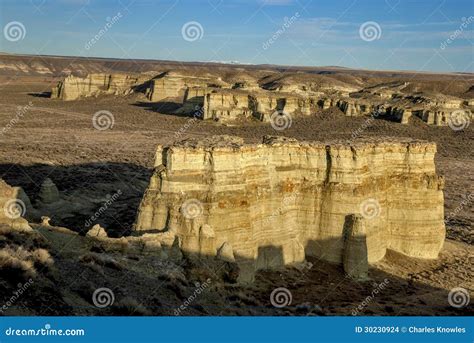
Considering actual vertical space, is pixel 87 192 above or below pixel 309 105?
below

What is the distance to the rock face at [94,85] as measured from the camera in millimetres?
117250

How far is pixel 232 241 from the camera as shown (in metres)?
19.6

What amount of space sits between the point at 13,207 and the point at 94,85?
104 m

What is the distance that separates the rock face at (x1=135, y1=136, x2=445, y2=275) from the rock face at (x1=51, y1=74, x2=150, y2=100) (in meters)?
104

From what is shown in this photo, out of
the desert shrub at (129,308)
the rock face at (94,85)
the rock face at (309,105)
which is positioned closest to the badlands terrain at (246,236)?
the desert shrub at (129,308)

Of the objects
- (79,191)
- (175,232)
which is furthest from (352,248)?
(79,191)

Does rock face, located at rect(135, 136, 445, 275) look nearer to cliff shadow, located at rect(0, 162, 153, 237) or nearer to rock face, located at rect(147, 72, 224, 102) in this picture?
cliff shadow, located at rect(0, 162, 153, 237)

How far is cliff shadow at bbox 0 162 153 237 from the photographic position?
28.1 metres

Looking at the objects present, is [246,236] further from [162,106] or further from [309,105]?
[162,106]

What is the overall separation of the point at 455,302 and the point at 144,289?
41.3 ft

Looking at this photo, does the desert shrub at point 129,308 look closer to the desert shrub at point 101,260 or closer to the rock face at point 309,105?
the desert shrub at point 101,260

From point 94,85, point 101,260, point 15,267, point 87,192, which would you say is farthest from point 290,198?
point 94,85

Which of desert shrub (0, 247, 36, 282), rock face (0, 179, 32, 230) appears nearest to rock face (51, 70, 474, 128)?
rock face (0, 179, 32, 230)

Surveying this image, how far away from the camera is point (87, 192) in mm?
35656
